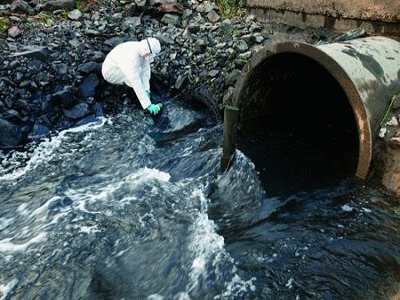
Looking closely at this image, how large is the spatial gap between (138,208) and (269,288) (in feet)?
5.18

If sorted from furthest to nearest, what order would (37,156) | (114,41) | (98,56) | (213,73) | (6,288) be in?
(114,41)
(98,56)
(213,73)
(37,156)
(6,288)

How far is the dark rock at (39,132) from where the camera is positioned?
528 centimetres

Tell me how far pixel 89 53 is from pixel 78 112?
1.18m

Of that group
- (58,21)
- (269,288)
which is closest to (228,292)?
(269,288)

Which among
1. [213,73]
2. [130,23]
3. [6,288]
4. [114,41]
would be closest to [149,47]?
[213,73]

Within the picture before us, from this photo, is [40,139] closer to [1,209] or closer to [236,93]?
[1,209]

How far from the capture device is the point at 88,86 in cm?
596

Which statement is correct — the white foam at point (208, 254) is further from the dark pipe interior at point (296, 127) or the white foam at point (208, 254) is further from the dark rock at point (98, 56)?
the dark rock at point (98, 56)

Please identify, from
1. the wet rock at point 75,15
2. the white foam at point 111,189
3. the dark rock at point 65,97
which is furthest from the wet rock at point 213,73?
the wet rock at point 75,15

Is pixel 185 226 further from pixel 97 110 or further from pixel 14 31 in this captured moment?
pixel 14 31

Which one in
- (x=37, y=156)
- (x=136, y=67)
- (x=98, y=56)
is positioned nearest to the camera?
(x=37, y=156)

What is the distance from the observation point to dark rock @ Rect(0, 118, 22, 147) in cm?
504

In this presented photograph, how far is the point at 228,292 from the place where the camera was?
9.57ft

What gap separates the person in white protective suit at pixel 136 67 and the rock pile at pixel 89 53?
424 millimetres
